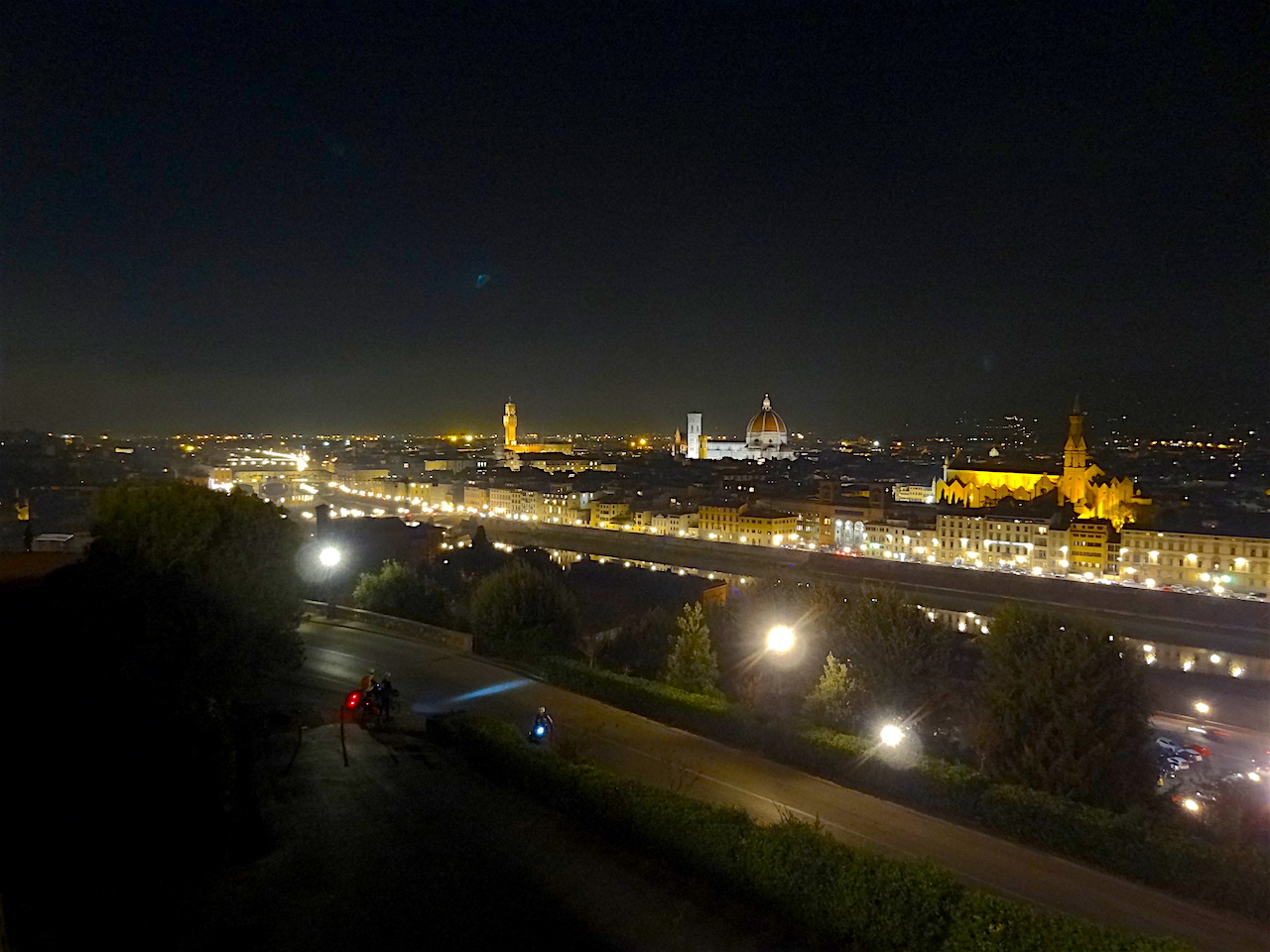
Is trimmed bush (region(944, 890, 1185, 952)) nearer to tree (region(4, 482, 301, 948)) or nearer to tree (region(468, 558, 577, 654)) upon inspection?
tree (region(4, 482, 301, 948))

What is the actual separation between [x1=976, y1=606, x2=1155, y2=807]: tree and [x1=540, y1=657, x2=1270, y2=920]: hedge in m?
1.72

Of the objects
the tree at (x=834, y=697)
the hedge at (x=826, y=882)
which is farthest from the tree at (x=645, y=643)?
the hedge at (x=826, y=882)

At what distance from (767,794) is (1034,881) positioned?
4.43ft

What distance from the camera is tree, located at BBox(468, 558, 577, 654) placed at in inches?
301

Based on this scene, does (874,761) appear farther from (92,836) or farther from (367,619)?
(367,619)

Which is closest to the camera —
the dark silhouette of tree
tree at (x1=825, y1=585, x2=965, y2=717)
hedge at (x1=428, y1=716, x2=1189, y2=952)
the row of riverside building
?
hedge at (x1=428, y1=716, x2=1189, y2=952)

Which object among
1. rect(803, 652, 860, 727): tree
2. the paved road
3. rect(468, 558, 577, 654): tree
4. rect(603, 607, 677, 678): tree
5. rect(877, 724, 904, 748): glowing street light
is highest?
rect(468, 558, 577, 654): tree

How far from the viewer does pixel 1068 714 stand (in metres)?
6.56

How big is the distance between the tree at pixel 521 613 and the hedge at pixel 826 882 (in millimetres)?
3497

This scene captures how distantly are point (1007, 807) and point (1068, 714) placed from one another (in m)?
2.60

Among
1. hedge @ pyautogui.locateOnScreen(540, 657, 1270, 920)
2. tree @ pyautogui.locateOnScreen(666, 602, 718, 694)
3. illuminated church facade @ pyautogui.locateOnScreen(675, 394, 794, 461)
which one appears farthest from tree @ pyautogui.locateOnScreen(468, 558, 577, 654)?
illuminated church facade @ pyautogui.locateOnScreen(675, 394, 794, 461)

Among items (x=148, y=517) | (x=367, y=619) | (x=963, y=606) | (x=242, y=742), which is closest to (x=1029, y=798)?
(x=242, y=742)

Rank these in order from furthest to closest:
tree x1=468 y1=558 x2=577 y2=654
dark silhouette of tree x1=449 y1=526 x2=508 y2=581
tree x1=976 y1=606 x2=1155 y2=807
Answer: dark silhouette of tree x1=449 y1=526 x2=508 y2=581 → tree x1=468 y1=558 x2=577 y2=654 → tree x1=976 y1=606 x2=1155 y2=807

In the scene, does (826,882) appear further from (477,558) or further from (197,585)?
(477,558)
